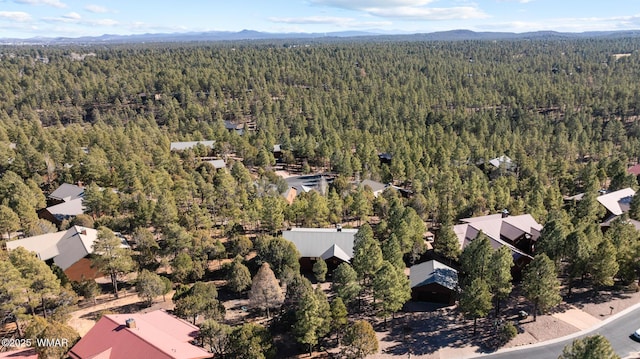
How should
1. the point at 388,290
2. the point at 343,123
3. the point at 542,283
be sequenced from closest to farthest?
the point at 542,283 → the point at 388,290 → the point at 343,123

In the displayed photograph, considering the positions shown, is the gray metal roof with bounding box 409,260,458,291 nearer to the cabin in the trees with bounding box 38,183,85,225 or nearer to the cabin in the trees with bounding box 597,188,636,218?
the cabin in the trees with bounding box 597,188,636,218

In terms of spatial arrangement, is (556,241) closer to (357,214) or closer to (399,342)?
(399,342)

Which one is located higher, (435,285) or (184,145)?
(184,145)

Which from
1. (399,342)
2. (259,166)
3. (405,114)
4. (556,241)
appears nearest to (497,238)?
(556,241)

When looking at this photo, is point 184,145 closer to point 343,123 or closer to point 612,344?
point 343,123

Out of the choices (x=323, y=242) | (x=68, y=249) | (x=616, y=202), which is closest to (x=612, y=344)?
(x=323, y=242)

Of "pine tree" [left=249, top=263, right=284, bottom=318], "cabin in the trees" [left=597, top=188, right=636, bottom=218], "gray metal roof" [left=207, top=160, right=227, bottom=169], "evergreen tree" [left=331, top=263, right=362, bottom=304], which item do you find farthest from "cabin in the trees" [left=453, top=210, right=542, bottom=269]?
"gray metal roof" [left=207, top=160, right=227, bottom=169]
